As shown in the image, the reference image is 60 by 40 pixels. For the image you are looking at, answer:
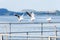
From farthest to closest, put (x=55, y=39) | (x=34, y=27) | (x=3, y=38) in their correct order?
(x=34, y=27)
(x=3, y=38)
(x=55, y=39)

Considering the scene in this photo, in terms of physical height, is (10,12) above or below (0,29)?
above

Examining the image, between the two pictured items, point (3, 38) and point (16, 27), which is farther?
point (16, 27)

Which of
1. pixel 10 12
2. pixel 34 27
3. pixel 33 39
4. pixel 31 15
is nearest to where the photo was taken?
pixel 33 39

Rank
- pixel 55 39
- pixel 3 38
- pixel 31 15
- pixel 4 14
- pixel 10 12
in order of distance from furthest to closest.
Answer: pixel 4 14, pixel 10 12, pixel 31 15, pixel 3 38, pixel 55 39

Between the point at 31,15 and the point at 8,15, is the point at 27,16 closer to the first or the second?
the point at 31,15

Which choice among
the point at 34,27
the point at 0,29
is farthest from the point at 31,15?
the point at 0,29

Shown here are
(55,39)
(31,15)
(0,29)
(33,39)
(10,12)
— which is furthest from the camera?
(10,12)

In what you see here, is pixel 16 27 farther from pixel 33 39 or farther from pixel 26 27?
pixel 33 39

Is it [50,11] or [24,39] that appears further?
[50,11]

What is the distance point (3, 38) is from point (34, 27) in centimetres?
419

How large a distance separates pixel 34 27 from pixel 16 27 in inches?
40.9

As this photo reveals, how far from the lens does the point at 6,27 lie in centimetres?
848

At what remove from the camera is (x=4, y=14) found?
790 inches

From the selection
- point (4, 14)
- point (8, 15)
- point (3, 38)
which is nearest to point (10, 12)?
point (8, 15)
